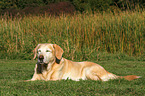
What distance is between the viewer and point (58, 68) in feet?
18.8

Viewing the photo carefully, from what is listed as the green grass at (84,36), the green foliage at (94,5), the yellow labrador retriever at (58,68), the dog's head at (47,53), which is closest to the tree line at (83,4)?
the green foliage at (94,5)

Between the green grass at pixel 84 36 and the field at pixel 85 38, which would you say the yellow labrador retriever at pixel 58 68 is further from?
the green grass at pixel 84 36

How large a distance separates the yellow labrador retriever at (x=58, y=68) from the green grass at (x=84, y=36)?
5.09 m

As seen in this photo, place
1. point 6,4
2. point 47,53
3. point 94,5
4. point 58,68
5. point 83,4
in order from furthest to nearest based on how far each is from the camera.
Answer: point 6,4, point 83,4, point 94,5, point 58,68, point 47,53

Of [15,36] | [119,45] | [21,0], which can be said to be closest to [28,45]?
[15,36]

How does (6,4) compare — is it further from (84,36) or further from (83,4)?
(84,36)

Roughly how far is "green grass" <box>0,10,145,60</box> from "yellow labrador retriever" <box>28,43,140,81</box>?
509 cm

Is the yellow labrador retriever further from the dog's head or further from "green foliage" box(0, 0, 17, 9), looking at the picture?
"green foliage" box(0, 0, 17, 9)

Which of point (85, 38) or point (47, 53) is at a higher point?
point (85, 38)

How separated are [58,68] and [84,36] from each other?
23.0 ft

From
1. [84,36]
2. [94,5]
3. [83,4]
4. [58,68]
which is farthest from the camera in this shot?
[83,4]

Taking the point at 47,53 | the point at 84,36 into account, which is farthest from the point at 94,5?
the point at 47,53

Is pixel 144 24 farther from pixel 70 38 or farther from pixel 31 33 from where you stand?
pixel 31 33

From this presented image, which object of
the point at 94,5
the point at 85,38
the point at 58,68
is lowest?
the point at 58,68
